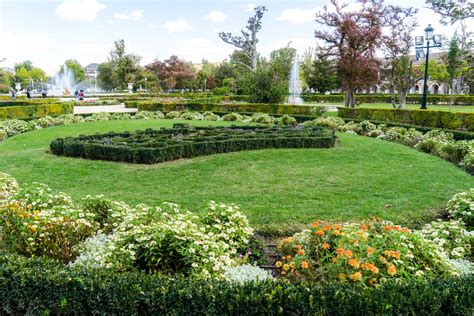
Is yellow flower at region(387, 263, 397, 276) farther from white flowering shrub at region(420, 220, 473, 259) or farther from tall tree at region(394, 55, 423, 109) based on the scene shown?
tall tree at region(394, 55, 423, 109)

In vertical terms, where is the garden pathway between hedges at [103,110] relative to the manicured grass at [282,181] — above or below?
above

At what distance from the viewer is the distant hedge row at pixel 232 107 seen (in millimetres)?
19216

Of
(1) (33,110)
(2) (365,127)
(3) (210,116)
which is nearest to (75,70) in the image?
(1) (33,110)

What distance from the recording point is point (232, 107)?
21062 millimetres

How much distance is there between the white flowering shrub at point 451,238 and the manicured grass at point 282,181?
2.79 feet

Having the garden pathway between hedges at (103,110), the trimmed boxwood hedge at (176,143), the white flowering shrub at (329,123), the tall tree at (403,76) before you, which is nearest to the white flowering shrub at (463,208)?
the trimmed boxwood hedge at (176,143)

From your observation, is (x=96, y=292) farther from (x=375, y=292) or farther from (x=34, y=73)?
(x=34, y=73)

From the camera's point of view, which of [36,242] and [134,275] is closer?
[134,275]

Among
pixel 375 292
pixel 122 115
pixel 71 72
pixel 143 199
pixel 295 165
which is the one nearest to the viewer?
pixel 375 292

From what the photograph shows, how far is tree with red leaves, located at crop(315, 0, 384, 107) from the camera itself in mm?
22203

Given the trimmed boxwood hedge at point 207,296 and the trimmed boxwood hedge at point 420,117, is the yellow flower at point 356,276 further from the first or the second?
the trimmed boxwood hedge at point 420,117

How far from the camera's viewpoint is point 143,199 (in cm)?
639

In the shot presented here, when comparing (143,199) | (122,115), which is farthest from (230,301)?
(122,115)

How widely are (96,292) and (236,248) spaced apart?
1643mm
